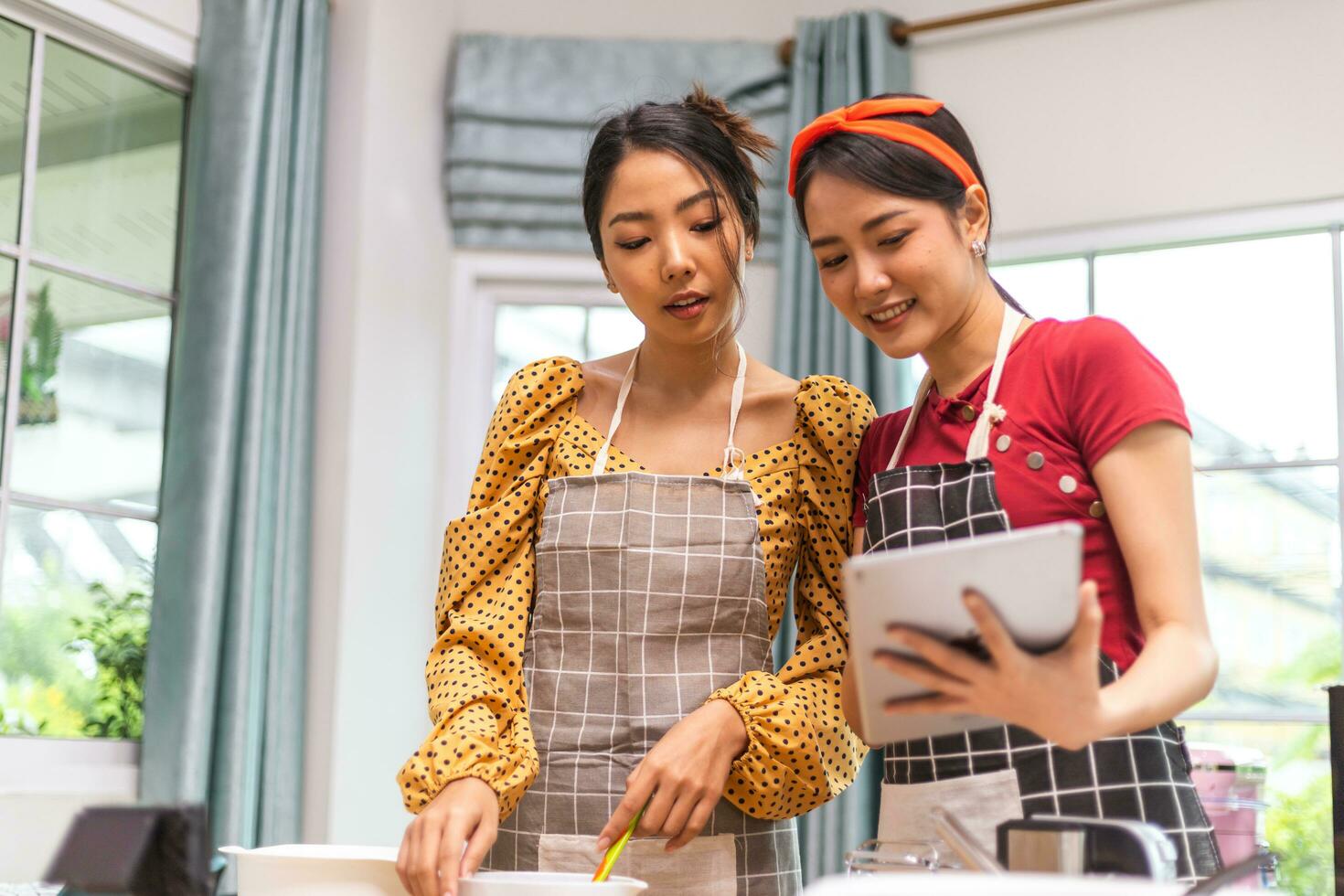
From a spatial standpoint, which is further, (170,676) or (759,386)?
(170,676)

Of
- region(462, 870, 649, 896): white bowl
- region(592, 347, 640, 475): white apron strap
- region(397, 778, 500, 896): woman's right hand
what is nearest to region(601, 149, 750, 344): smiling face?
region(592, 347, 640, 475): white apron strap

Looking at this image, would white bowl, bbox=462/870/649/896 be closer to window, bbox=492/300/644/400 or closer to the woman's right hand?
the woman's right hand

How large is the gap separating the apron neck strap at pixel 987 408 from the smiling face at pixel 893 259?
0.04 metres

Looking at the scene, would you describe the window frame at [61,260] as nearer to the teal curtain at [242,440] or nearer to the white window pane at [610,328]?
the teal curtain at [242,440]

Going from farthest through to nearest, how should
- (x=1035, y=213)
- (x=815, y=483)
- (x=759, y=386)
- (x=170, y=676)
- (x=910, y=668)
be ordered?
(x=1035, y=213) < (x=170, y=676) < (x=759, y=386) < (x=815, y=483) < (x=910, y=668)

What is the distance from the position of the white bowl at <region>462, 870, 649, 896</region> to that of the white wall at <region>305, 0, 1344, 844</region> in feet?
6.10

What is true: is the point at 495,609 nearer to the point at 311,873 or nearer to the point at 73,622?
the point at 311,873

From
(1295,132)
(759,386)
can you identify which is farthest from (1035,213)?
(759,386)

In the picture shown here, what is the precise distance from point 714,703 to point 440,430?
188 centimetres

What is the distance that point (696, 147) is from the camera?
147cm

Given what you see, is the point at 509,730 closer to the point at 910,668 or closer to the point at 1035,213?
the point at 910,668

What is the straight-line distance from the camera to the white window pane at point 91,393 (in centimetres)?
254

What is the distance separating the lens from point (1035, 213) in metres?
2.91

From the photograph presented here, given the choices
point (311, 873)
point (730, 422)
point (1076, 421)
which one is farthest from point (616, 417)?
point (311, 873)
